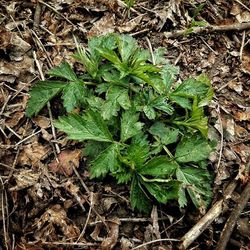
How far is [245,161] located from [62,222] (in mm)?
1448

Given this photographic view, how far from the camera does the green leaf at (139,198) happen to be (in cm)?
220

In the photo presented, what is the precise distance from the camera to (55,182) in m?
2.30

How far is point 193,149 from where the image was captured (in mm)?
2320

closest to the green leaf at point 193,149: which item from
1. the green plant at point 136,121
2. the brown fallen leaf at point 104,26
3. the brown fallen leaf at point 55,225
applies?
the green plant at point 136,121

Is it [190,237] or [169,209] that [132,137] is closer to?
[169,209]

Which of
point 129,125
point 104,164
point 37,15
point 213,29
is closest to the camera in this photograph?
point 104,164

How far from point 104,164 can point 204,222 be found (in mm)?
788

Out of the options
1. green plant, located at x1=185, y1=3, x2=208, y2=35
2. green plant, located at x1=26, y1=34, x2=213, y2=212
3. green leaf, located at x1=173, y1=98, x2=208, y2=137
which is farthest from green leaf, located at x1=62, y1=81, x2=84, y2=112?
green plant, located at x1=185, y1=3, x2=208, y2=35

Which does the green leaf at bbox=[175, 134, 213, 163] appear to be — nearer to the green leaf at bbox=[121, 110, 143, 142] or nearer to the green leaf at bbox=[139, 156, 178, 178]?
the green leaf at bbox=[139, 156, 178, 178]

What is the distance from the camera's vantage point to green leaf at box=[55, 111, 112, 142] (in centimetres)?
223

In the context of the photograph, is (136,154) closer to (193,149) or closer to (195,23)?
(193,149)

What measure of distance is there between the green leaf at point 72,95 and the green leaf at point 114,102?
22cm

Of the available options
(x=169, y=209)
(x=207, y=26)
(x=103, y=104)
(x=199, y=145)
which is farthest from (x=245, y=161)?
(x=207, y=26)

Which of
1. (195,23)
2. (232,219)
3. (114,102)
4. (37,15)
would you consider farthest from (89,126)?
(195,23)
